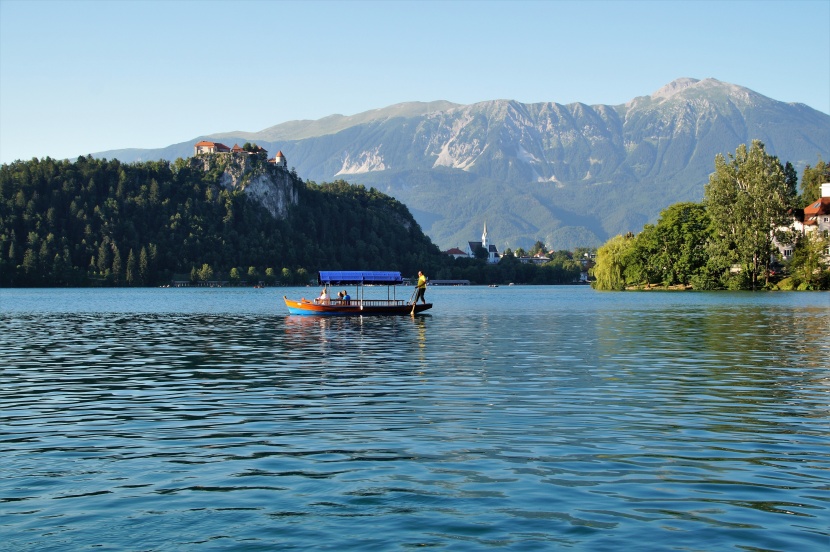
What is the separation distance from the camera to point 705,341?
5397 centimetres

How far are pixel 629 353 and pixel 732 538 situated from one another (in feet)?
107

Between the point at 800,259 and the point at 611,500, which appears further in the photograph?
the point at 800,259

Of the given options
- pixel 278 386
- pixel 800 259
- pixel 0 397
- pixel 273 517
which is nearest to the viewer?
pixel 273 517

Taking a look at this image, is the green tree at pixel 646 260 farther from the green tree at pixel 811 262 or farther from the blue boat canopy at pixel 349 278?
the blue boat canopy at pixel 349 278

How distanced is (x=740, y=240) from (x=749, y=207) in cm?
567

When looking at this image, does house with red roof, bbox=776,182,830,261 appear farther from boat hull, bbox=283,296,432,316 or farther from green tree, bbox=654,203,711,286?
boat hull, bbox=283,296,432,316

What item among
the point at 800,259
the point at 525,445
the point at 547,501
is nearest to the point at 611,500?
the point at 547,501

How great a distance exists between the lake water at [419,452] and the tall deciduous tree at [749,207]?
110 m

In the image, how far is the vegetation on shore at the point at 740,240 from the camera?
487 feet

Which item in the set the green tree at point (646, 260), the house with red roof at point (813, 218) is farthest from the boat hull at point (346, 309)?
the house with red roof at point (813, 218)

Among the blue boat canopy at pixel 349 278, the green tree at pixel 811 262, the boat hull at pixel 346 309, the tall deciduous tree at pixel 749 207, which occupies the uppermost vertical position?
the tall deciduous tree at pixel 749 207

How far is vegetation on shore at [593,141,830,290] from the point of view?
14850 cm

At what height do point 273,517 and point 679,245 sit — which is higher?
point 679,245

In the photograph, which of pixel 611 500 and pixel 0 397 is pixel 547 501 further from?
pixel 0 397
